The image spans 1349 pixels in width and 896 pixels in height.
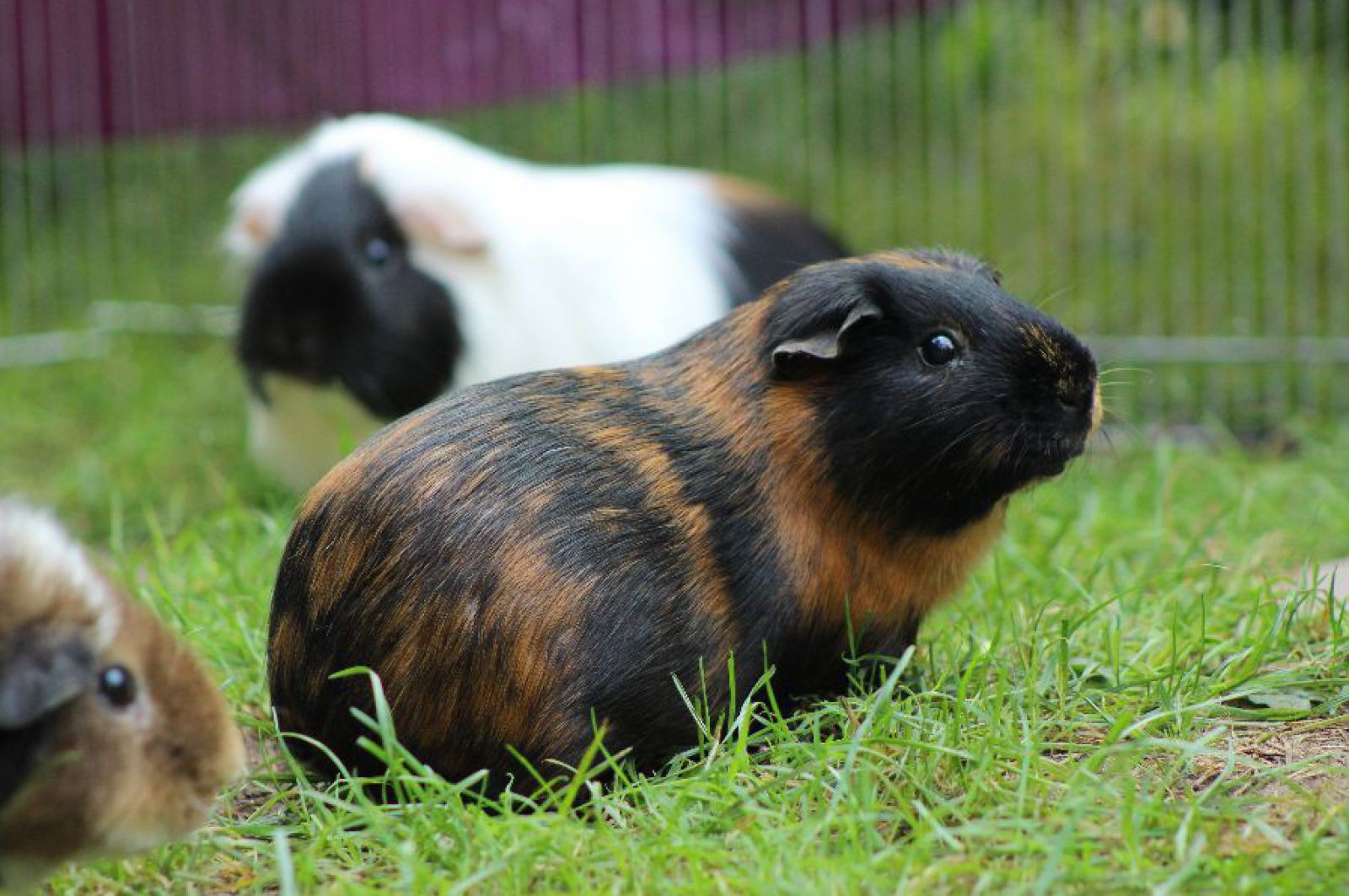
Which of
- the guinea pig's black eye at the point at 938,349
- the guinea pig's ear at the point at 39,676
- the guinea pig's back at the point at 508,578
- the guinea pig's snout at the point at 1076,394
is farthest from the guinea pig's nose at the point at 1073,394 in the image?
the guinea pig's ear at the point at 39,676

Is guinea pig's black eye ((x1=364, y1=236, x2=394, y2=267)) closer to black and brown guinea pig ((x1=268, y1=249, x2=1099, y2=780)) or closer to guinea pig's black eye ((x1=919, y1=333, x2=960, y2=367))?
black and brown guinea pig ((x1=268, y1=249, x2=1099, y2=780))

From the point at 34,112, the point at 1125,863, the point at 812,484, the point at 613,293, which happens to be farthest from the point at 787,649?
the point at 34,112

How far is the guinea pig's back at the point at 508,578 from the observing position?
233cm

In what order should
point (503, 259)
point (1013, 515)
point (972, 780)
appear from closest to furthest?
1. point (972, 780)
2. point (1013, 515)
3. point (503, 259)

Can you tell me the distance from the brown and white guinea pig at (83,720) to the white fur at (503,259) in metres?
2.32

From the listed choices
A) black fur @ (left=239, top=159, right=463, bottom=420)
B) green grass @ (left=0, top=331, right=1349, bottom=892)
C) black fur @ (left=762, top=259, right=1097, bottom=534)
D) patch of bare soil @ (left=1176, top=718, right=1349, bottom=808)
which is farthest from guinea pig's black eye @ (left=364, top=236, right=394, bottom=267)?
patch of bare soil @ (left=1176, top=718, right=1349, bottom=808)

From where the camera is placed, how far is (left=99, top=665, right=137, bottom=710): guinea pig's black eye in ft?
6.46

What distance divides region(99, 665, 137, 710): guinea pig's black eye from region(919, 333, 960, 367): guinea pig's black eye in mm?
1351

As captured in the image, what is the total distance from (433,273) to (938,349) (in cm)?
229

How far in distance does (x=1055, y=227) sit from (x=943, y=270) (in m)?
4.15

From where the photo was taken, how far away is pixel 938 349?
2529mm

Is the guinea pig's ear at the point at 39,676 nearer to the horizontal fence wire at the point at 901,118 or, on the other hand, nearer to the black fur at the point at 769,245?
the black fur at the point at 769,245

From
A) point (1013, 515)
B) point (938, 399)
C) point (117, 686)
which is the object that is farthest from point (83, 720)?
point (1013, 515)

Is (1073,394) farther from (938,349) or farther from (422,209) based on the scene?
(422,209)
